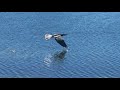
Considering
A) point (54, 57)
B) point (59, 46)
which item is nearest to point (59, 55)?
point (54, 57)

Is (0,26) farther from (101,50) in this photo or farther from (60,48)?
(101,50)

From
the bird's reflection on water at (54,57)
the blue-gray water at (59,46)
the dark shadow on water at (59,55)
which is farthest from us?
the dark shadow on water at (59,55)

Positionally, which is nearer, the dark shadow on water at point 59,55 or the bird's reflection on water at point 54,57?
the bird's reflection on water at point 54,57

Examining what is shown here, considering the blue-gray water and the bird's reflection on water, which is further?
the bird's reflection on water

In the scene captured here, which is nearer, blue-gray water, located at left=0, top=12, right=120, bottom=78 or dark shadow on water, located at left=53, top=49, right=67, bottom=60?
blue-gray water, located at left=0, top=12, right=120, bottom=78

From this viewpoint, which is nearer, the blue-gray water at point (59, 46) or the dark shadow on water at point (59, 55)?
the blue-gray water at point (59, 46)

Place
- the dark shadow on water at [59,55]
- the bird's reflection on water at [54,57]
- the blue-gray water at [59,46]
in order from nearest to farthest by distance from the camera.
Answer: the blue-gray water at [59,46] < the bird's reflection on water at [54,57] < the dark shadow on water at [59,55]

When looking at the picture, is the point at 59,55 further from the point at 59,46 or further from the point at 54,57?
the point at 59,46

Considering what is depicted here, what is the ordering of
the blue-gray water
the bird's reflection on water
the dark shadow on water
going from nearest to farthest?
the blue-gray water
the bird's reflection on water
the dark shadow on water

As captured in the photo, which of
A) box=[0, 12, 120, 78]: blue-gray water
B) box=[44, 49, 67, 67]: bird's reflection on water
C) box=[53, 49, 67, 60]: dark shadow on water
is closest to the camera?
box=[0, 12, 120, 78]: blue-gray water

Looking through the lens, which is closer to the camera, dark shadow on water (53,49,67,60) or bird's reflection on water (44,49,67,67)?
bird's reflection on water (44,49,67,67)

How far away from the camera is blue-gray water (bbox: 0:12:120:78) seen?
3447 mm

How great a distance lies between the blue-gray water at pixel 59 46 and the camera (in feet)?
11.3
